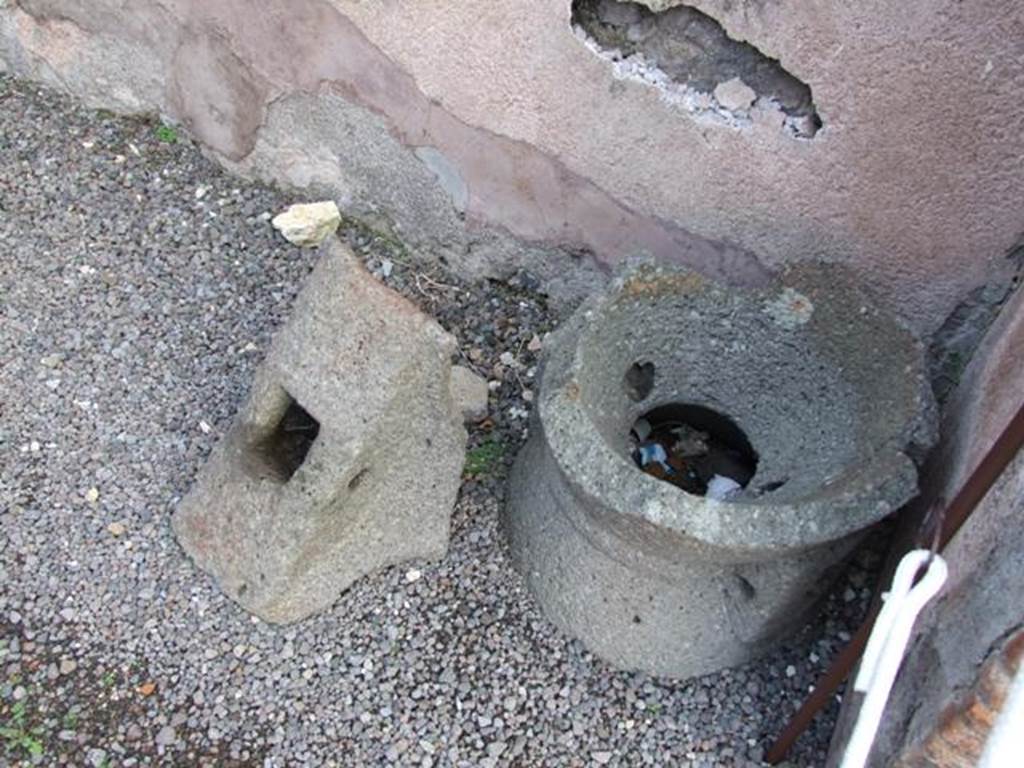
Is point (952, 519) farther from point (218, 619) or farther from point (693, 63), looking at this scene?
point (218, 619)

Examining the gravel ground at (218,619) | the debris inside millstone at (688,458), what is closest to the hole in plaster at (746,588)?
the gravel ground at (218,619)

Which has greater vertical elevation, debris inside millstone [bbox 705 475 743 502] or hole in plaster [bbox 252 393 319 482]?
debris inside millstone [bbox 705 475 743 502]

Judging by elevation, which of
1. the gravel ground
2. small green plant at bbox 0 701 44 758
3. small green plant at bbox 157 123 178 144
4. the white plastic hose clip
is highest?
the white plastic hose clip

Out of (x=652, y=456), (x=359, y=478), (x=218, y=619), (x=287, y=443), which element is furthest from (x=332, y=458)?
(x=652, y=456)

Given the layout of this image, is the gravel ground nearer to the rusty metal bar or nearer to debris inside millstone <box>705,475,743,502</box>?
the rusty metal bar

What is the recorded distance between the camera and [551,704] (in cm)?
234

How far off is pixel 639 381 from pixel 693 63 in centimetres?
70

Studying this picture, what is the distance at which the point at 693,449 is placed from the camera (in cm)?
271

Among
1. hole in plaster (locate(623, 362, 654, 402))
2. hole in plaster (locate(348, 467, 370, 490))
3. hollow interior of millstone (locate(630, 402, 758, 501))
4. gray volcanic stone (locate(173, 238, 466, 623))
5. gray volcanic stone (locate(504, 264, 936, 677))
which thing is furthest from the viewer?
hollow interior of millstone (locate(630, 402, 758, 501))

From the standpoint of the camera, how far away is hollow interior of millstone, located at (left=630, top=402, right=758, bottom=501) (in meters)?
2.62

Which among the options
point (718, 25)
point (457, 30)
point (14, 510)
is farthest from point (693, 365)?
point (14, 510)

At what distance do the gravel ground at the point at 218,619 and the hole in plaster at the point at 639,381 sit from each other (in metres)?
0.33

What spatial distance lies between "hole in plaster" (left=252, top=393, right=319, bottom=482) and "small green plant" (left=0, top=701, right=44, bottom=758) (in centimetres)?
68

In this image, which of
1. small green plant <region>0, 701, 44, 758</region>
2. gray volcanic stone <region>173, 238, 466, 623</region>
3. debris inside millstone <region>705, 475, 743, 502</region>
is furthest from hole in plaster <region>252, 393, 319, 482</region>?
debris inside millstone <region>705, 475, 743, 502</region>
